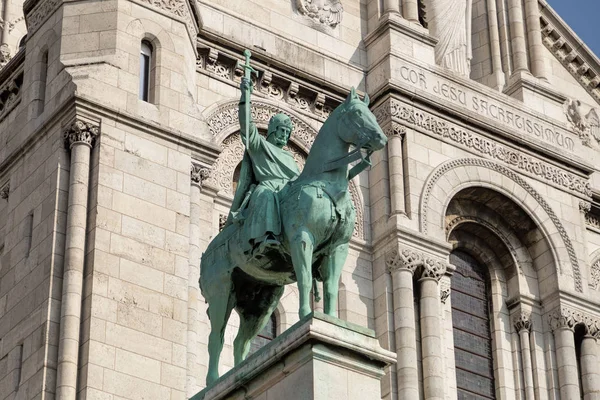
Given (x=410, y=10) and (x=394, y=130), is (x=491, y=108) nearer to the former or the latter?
(x=410, y=10)

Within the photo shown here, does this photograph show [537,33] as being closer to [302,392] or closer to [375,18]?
Result: [375,18]

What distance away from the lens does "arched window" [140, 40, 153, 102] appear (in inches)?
1182

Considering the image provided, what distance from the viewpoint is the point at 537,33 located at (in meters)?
38.1

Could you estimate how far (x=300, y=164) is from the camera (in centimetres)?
3316

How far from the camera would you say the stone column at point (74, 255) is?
26766 millimetres

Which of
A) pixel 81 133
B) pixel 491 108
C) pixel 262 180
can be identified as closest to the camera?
pixel 262 180

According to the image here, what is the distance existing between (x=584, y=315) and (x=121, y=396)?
10.7 meters

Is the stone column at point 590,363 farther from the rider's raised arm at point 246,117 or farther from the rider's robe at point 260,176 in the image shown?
the rider's raised arm at point 246,117

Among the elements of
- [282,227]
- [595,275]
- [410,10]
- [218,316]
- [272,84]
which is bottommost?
[218,316]

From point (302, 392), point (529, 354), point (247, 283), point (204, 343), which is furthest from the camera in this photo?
point (529, 354)

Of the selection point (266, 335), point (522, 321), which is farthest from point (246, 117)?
point (522, 321)

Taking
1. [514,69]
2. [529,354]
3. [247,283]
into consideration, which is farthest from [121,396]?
[514,69]

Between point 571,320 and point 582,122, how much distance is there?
5635 mm

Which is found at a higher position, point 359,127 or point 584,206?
point 584,206
